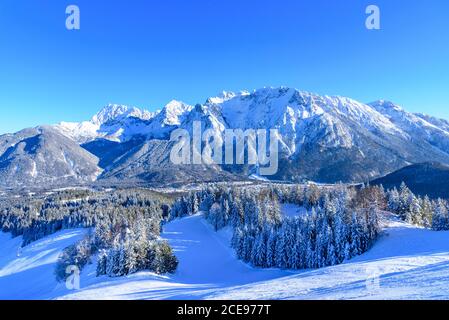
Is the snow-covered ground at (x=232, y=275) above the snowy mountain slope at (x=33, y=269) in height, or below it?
above

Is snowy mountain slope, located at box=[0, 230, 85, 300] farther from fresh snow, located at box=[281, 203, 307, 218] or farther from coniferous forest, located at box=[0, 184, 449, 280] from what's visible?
fresh snow, located at box=[281, 203, 307, 218]

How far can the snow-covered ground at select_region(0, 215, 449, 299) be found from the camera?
2773 centimetres

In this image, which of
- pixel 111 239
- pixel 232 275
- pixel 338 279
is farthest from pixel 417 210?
pixel 111 239

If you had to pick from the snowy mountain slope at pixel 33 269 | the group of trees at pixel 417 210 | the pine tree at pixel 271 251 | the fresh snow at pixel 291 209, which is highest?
the group of trees at pixel 417 210

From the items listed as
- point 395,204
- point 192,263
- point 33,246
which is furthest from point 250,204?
point 33,246

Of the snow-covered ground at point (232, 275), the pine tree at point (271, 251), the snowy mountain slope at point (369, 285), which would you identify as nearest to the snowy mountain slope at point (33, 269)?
the snow-covered ground at point (232, 275)

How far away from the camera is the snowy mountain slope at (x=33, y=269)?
83.2 meters

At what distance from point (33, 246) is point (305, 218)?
111 meters

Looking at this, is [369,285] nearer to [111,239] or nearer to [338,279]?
[338,279]

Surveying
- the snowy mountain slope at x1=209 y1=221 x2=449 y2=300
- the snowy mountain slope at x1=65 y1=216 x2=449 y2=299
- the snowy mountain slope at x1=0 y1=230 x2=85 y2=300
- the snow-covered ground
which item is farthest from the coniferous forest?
the snowy mountain slope at x1=209 y1=221 x2=449 y2=300

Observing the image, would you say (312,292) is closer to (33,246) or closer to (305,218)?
(305,218)

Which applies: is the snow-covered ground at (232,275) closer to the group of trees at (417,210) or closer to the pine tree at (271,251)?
the pine tree at (271,251)

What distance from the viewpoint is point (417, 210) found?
93062 mm
